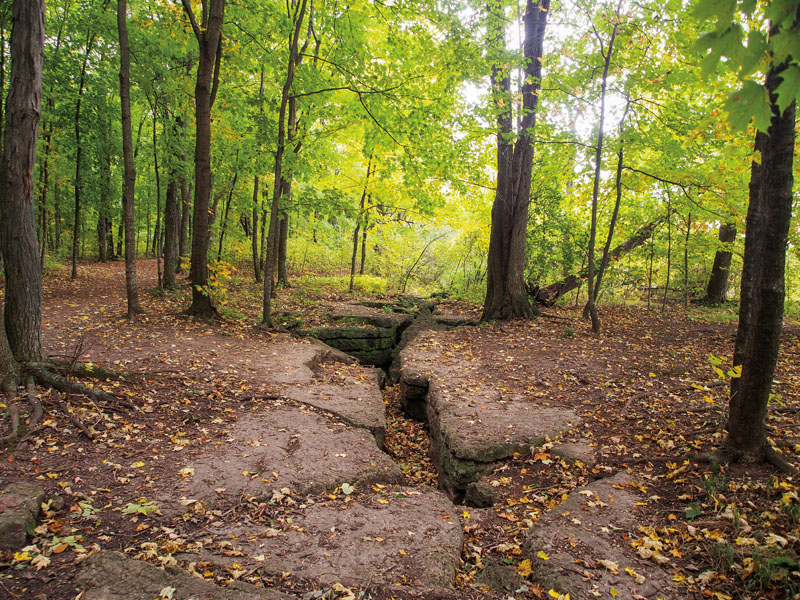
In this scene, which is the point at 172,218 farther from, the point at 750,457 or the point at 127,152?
the point at 750,457

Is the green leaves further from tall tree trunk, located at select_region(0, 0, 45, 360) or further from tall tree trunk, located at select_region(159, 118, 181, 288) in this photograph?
tall tree trunk, located at select_region(159, 118, 181, 288)

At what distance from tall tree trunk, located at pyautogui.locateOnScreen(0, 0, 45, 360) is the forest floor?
0.96m

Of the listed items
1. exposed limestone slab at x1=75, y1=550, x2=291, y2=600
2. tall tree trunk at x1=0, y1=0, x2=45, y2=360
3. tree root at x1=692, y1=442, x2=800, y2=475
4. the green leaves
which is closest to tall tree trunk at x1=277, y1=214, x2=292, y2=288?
tall tree trunk at x1=0, y1=0, x2=45, y2=360

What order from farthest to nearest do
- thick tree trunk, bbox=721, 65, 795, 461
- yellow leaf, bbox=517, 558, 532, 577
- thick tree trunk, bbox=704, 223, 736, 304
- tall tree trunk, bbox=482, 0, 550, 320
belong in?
thick tree trunk, bbox=704, 223, 736, 304 → tall tree trunk, bbox=482, 0, 550, 320 → thick tree trunk, bbox=721, 65, 795, 461 → yellow leaf, bbox=517, 558, 532, 577

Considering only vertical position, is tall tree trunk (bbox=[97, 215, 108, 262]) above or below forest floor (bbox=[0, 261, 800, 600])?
above

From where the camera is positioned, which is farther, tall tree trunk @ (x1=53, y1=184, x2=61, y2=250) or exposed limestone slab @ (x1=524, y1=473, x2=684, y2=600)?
tall tree trunk @ (x1=53, y1=184, x2=61, y2=250)

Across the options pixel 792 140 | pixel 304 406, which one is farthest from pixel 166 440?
pixel 792 140

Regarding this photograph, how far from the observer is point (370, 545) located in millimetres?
3371

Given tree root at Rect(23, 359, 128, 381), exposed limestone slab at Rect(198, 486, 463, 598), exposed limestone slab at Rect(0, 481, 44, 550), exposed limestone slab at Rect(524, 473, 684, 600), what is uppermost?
tree root at Rect(23, 359, 128, 381)

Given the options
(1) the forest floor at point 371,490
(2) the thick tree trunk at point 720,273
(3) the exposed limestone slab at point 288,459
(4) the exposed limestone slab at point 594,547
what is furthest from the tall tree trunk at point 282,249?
(2) the thick tree trunk at point 720,273

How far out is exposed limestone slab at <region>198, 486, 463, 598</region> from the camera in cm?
300

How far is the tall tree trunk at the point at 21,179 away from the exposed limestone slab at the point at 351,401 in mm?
3363

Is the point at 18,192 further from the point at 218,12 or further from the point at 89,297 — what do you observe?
the point at 89,297

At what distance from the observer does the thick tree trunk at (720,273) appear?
13.5m
